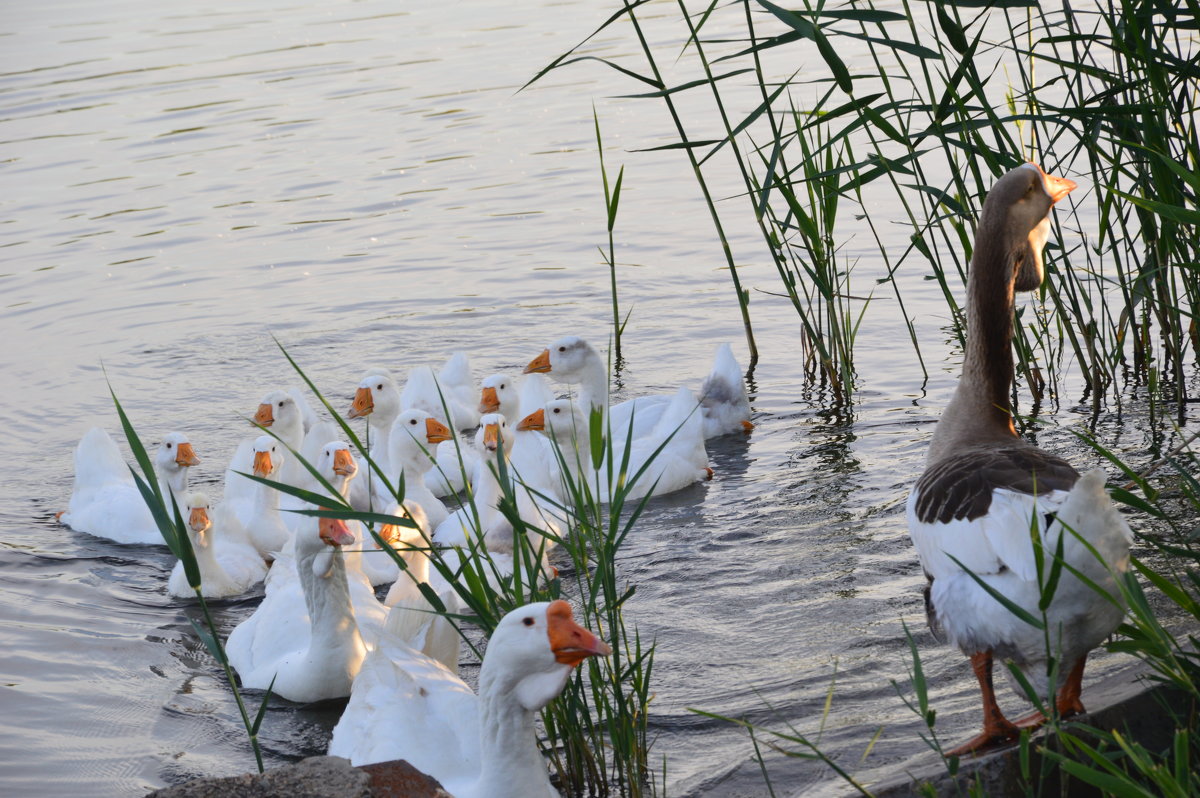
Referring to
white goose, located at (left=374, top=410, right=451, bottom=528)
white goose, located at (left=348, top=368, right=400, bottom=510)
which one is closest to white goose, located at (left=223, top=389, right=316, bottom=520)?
white goose, located at (left=348, top=368, right=400, bottom=510)

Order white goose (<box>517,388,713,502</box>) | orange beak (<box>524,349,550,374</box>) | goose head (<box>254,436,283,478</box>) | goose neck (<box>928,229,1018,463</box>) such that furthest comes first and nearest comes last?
orange beak (<box>524,349,550,374</box>) → white goose (<box>517,388,713,502</box>) → goose head (<box>254,436,283,478</box>) → goose neck (<box>928,229,1018,463</box>)

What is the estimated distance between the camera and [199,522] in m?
6.50

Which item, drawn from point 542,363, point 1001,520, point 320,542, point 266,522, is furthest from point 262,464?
point 1001,520

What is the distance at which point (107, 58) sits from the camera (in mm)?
20031

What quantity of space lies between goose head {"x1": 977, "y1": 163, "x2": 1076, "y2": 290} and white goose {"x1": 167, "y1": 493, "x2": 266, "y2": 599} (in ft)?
12.9

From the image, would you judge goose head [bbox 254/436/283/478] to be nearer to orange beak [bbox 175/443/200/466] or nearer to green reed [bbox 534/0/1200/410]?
orange beak [bbox 175/443/200/466]

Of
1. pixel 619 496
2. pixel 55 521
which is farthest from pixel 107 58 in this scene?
pixel 619 496

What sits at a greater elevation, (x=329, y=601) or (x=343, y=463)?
(x=343, y=463)

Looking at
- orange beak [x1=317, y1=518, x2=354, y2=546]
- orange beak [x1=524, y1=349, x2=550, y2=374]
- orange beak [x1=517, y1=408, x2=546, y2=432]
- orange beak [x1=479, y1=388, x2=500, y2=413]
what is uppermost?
orange beak [x1=524, y1=349, x2=550, y2=374]

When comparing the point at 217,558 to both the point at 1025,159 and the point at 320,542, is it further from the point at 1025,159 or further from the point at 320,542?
the point at 1025,159

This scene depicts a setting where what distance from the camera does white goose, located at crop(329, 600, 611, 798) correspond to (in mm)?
3557

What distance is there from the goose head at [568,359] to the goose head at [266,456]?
1.70m

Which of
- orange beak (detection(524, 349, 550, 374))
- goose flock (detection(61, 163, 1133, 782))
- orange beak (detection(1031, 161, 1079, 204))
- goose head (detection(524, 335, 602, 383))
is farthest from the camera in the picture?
orange beak (detection(524, 349, 550, 374))

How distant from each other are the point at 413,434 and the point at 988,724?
412 centimetres
